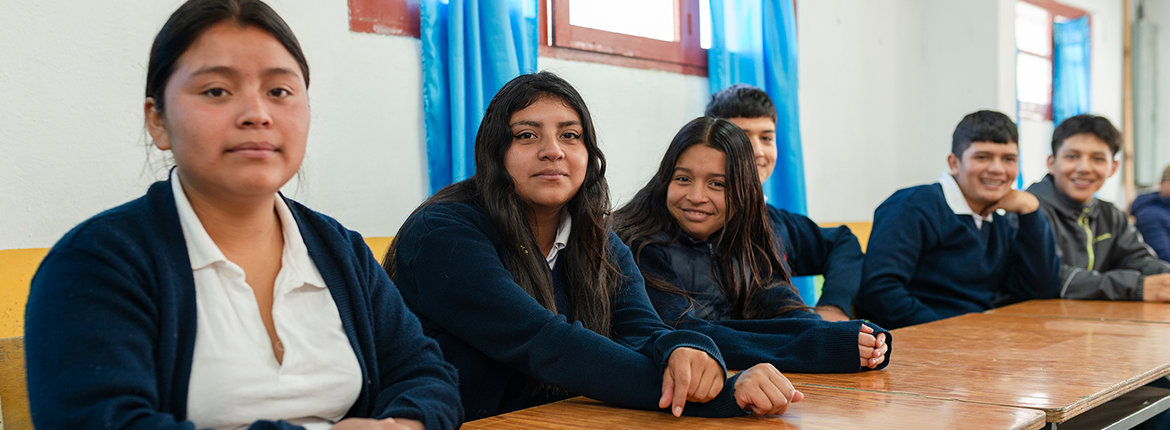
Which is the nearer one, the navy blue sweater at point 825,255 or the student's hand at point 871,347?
the student's hand at point 871,347

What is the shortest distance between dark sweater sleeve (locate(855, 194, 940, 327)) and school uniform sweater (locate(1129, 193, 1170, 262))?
1.77 m

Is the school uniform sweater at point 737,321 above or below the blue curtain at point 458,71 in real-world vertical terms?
below

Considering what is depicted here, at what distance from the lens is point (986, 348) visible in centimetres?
168

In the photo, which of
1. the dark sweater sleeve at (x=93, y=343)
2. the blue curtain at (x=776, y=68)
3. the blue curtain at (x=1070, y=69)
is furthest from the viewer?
the blue curtain at (x=1070, y=69)

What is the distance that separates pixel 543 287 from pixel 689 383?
1.24ft

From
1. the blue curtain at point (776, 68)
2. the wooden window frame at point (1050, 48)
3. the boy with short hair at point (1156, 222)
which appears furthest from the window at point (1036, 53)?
the blue curtain at point (776, 68)

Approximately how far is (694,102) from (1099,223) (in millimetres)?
1665

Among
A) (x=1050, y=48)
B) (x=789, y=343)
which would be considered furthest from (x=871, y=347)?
(x=1050, y=48)

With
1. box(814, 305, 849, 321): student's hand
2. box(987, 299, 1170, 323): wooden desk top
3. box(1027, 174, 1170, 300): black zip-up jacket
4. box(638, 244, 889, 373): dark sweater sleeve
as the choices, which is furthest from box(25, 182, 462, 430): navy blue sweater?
box(1027, 174, 1170, 300): black zip-up jacket

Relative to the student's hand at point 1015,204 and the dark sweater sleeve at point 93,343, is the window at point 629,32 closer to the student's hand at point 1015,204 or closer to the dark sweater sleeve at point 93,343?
the student's hand at point 1015,204

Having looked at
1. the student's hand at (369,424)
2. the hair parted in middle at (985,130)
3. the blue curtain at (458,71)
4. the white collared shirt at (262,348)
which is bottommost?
the student's hand at (369,424)

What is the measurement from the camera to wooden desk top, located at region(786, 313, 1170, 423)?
4.07ft

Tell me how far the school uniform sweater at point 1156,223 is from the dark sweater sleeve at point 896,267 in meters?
1.77

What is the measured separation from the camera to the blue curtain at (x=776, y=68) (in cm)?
346
